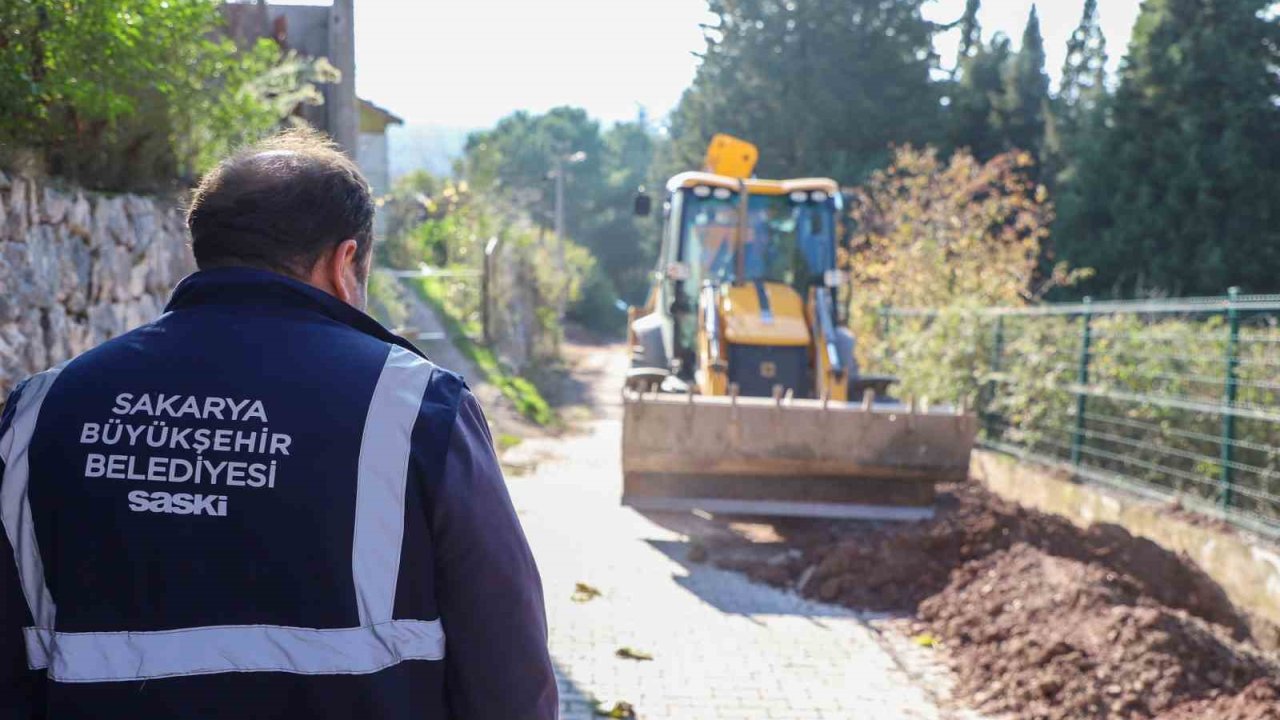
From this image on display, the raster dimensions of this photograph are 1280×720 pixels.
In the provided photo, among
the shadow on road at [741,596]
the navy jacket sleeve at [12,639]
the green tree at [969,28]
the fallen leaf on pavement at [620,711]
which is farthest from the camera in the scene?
the green tree at [969,28]

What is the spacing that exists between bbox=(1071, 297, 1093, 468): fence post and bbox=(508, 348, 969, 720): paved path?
3440 mm

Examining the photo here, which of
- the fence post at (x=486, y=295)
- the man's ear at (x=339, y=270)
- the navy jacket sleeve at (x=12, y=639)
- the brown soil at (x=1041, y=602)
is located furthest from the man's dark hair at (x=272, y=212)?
the fence post at (x=486, y=295)

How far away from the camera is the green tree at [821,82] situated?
35156 millimetres

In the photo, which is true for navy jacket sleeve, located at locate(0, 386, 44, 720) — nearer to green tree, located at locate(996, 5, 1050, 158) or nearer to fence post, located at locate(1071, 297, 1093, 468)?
fence post, located at locate(1071, 297, 1093, 468)

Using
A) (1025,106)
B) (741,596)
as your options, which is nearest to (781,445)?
(741,596)

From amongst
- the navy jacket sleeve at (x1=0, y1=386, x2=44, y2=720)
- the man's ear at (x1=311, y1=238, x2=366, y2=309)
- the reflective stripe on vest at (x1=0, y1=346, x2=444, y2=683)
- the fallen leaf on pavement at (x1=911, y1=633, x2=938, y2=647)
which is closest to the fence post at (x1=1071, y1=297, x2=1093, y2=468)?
the fallen leaf on pavement at (x1=911, y1=633, x2=938, y2=647)

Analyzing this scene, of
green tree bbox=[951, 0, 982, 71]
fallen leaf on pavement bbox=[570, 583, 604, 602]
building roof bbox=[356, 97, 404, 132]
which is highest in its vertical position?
green tree bbox=[951, 0, 982, 71]

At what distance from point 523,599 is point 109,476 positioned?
648mm

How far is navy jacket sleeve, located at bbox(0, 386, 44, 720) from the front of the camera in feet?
6.28

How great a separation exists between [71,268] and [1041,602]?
5.06 meters

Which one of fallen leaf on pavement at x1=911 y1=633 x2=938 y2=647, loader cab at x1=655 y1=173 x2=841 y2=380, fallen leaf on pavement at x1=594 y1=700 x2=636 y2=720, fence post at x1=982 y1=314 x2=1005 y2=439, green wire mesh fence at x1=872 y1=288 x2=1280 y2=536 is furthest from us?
fence post at x1=982 y1=314 x2=1005 y2=439

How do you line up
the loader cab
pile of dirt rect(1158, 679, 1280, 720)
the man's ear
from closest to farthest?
the man's ear < pile of dirt rect(1158, 679, 1280, 720) < the loader cab

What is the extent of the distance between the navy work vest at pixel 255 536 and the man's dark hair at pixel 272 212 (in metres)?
0.13

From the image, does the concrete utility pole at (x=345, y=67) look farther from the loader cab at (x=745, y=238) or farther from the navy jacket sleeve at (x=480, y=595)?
the navy jacket sleeve at (x=480, y=595)
